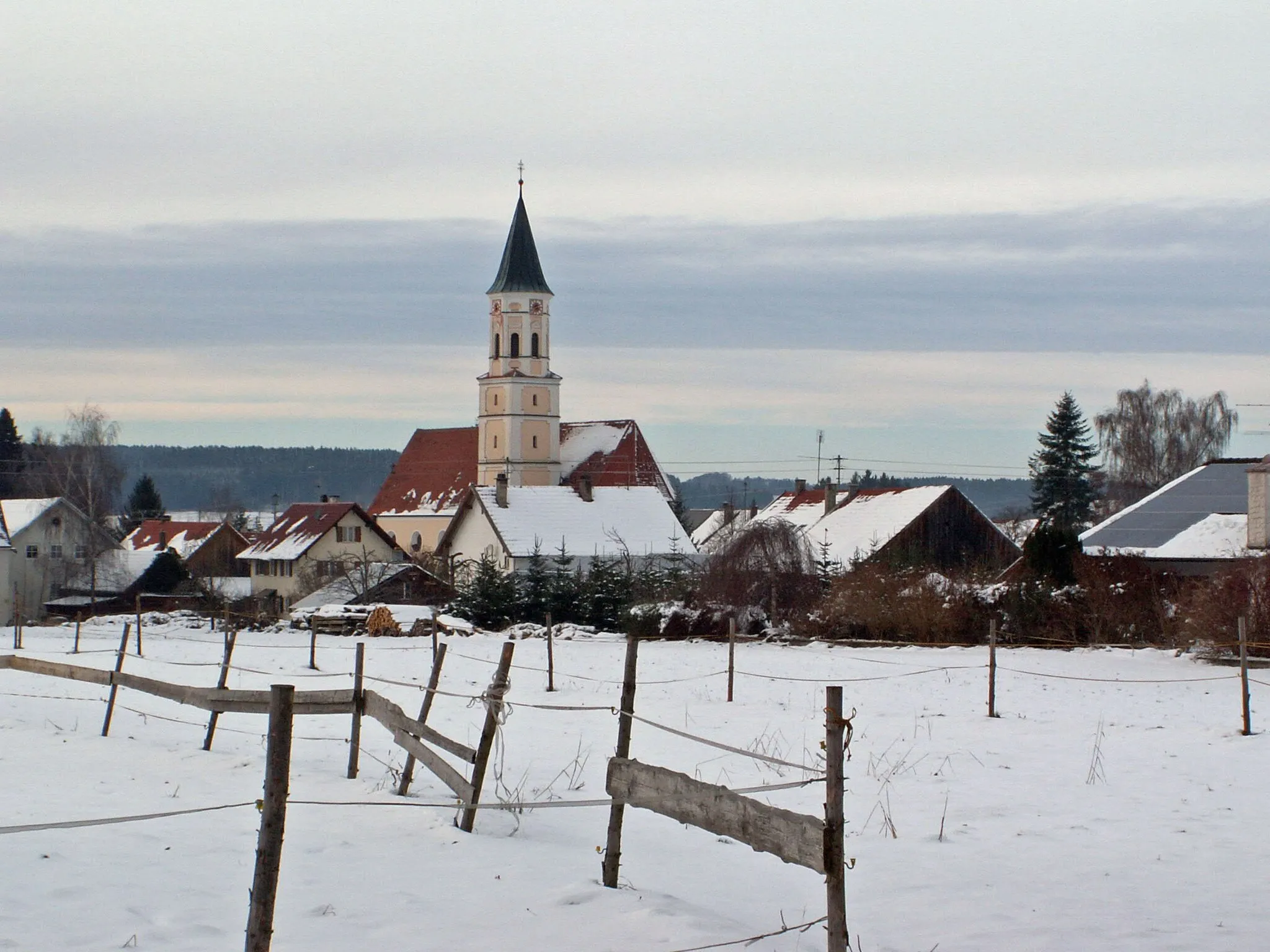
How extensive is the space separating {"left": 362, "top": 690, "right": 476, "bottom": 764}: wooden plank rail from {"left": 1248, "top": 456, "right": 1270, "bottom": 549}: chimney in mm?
25690

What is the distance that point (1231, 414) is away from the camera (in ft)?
245

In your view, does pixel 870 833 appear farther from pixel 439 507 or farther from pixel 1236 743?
pixel 439 507

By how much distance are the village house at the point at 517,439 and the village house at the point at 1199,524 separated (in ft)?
183

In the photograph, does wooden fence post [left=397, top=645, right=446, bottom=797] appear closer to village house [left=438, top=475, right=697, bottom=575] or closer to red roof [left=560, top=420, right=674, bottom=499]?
village house [left=438, top=475, right=697, bottom=575]

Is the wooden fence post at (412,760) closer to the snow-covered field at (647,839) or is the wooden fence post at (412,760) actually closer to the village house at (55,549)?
the snow-covered field at (647,839)

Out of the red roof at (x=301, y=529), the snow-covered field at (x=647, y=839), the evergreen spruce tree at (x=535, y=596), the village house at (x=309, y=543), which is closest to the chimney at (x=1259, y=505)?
the snow-covered field at (x=647, y=839)

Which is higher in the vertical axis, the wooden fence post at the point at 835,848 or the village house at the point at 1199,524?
the village house at the point at 1199,524

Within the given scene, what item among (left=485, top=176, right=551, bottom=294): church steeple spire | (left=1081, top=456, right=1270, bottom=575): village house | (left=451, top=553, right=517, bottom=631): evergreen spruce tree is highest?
(left=485, top=176, right=551, bottom=294): church steeple spire

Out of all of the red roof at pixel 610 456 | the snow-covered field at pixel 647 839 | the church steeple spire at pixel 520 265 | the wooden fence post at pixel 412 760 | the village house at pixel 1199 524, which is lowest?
the snow-covered field at pixel 647 839

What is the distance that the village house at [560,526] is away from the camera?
169 feet

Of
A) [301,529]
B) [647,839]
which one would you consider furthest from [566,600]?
[647,839]

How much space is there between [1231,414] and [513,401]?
1769 inches

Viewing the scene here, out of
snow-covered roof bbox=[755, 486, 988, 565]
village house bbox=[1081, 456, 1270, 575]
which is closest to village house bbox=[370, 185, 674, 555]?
snow-covered roof bbox=[755, 486, 988, 565]

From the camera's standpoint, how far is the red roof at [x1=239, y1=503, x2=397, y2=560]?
215 ft
